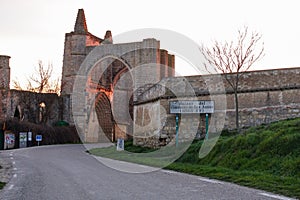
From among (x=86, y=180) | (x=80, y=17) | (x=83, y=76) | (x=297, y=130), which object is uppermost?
(x=80, y=17)

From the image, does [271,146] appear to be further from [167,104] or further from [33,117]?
[33,117]

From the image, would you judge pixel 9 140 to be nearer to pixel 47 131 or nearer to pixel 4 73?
pixel 47 131

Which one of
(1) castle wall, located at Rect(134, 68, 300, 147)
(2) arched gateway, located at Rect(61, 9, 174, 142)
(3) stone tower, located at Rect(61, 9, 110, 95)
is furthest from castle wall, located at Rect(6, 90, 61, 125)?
(1) castle wall, located at Rect(134, 68, 300, 147)

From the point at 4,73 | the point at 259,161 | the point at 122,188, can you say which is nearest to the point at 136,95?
the point at 4,73

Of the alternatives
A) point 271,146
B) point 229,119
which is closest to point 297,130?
point 271,146

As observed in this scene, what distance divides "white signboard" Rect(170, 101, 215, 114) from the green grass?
4.93 meters

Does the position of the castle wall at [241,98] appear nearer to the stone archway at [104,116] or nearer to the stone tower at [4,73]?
the stone tower at [4,73]

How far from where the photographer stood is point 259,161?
12320 mm

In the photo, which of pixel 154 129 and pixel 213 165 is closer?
pixel 213 165

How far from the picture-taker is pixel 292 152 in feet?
38.9

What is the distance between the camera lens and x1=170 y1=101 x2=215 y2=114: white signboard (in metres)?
21.4

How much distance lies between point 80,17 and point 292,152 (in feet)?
131

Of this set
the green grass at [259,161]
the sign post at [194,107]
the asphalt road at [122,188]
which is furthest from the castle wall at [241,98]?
the asphalt road at [122,188]

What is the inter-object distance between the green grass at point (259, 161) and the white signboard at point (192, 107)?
194 inches
